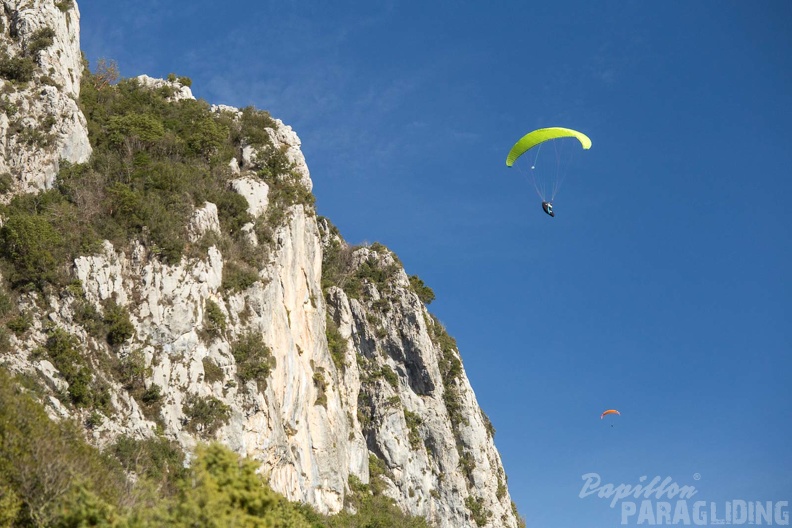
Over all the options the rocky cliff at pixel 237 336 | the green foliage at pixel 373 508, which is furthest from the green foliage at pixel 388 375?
the green foliage at pixel 373 508

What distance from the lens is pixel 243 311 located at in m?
46.8

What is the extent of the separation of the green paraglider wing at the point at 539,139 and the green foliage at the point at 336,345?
60.0 feet

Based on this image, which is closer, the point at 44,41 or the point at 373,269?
the point at 44,41

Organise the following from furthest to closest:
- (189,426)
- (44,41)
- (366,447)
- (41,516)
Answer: (366,447)
(44,41)
(189,426)
(41,516)

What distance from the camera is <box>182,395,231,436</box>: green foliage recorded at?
40625 millimetres

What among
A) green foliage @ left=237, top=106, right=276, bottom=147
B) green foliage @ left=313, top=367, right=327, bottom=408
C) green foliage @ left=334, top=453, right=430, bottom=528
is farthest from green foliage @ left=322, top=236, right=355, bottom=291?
green foliage @ left=313, top=367, right=327, bottom=408

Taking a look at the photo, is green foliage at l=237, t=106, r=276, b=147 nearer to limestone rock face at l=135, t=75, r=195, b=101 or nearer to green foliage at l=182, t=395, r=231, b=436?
limestone rock face at l=135, t=75, r=195, b=101

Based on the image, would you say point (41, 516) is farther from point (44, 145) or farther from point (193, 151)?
point (193, 151)

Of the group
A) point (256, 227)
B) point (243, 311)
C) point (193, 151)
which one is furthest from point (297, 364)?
point (193, 151)

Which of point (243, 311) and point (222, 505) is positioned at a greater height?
point (243, 311)

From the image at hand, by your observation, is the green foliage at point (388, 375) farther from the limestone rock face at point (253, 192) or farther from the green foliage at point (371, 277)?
the limestone rock face at point (253, 192)

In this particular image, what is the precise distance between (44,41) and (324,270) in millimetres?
28297

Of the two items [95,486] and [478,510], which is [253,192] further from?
[478,510]

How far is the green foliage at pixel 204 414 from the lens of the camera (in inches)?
1599
